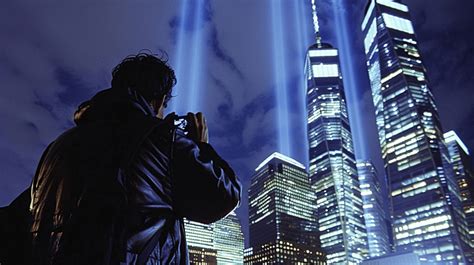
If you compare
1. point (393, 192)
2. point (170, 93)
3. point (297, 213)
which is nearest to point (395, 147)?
point (393, 192)

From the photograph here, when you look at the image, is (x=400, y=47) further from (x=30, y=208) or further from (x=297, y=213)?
(x=30, y=208)

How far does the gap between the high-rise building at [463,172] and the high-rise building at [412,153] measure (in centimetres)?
2733

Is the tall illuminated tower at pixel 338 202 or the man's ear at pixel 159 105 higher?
the tall illuminated tower at pixel 338 202

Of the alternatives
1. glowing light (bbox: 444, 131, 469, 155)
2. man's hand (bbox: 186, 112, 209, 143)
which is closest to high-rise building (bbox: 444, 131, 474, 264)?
glowing light (bbox: 444, 131, 469, 155)

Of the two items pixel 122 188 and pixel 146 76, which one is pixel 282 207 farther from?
pixel 122 188

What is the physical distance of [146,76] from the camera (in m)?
2.28

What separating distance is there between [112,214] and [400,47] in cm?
19808

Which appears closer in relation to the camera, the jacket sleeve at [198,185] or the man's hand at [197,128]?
the jacket sleeve at [198,185]

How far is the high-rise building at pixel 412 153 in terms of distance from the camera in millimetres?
122125

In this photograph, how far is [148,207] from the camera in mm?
1670

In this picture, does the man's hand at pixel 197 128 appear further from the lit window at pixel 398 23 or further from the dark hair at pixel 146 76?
the lit window at pixel 398 23

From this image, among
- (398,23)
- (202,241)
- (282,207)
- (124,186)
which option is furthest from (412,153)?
(124,186)

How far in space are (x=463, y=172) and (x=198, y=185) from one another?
215572 millimetres

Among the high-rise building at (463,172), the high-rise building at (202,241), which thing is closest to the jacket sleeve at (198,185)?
the high-rise building at (202,241)
